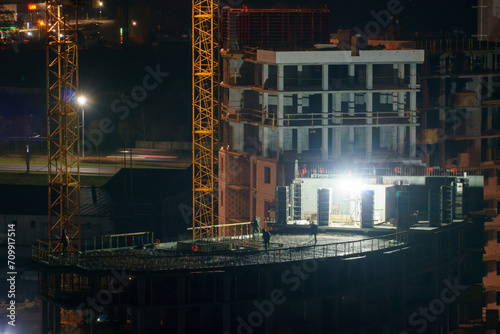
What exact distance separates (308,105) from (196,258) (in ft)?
101

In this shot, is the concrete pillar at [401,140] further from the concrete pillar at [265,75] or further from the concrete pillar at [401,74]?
the concrete pillar at [265,75]

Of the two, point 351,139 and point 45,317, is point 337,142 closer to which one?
point 351,139

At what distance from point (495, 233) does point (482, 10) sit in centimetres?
2928

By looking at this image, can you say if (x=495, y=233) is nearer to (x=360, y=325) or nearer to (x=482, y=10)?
(x=482, y=10)

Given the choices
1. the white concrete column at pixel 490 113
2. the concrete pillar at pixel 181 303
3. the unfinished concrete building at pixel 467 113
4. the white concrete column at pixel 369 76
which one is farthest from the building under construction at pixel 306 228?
the white concrete column at pixel 490 113

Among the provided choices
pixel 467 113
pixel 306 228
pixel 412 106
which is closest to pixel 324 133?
pixel 412 106

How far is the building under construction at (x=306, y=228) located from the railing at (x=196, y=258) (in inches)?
A: 5.4

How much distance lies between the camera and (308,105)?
304ft

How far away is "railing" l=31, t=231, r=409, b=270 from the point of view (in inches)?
2462

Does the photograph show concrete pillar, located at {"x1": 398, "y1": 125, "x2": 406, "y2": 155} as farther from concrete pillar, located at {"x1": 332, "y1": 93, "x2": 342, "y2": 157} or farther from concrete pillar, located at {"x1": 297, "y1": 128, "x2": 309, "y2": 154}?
concrete pillar, located at {"x1": 297, "y1": 128, "x2": 309, "y2": 154}

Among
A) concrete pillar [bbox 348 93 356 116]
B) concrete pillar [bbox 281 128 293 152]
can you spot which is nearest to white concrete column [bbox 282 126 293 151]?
concrete pillar [bbox 281 128 293 152]

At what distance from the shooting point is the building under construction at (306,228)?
63.2 m

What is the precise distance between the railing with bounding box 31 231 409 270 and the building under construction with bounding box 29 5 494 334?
14 cm

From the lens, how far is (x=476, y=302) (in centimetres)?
8231
